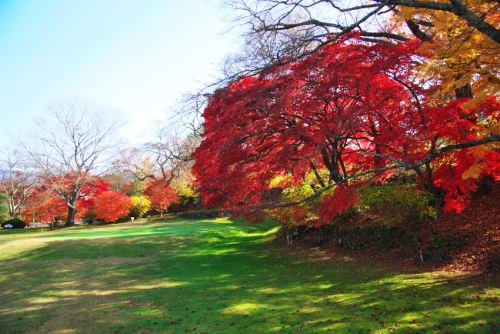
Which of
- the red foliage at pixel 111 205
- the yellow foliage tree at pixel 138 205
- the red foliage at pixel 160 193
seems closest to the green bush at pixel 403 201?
the red foliage at pixel 160 193

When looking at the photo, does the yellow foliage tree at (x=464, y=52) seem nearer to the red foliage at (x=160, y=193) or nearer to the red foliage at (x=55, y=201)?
the red foliage at (x=160, y=193)

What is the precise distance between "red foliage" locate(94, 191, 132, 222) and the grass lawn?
Answer: 16320mm

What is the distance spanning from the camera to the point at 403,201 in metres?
7.98

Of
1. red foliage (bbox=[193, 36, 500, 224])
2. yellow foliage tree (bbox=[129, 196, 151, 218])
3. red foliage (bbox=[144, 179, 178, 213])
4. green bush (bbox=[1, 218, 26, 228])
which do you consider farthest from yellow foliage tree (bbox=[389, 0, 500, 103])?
green bush (bbox=[1, 218, 26, 228])

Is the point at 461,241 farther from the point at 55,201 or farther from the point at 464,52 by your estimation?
the point at 55,201

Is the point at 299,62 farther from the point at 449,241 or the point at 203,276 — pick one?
the point at 203,276

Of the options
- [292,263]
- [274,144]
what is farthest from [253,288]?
[274,144]

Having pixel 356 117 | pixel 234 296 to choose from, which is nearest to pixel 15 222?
pixel 234 296

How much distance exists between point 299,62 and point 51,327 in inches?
324

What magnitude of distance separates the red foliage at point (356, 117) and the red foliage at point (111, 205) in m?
21.0

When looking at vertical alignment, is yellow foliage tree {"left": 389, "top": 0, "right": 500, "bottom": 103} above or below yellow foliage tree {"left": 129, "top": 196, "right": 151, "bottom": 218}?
above

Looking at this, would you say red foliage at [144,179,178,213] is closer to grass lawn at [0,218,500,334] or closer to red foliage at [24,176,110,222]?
red foliage at [24,176,110,222]

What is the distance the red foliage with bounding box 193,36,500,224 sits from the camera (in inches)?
254

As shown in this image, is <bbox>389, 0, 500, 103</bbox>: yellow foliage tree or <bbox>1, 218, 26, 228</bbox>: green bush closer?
<bbox>389, 0, 500, 103</bbox>: yellow foliage tree
